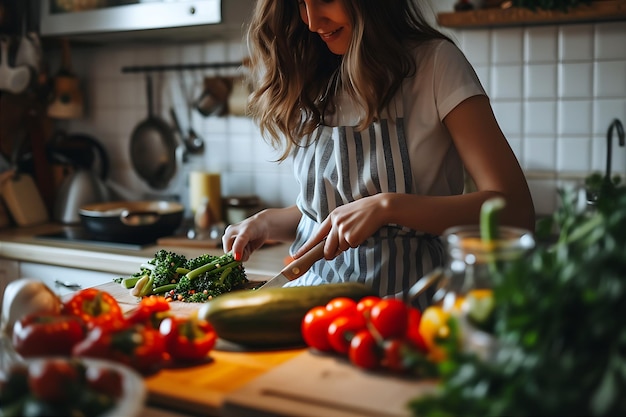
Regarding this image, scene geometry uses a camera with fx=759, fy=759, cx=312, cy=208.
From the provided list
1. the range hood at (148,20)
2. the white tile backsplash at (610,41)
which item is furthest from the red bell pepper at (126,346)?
the white tile backsplash at (610,41)

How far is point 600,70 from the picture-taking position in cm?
229

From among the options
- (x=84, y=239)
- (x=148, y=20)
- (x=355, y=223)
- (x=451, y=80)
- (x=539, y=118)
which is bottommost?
(x=84, y=239)

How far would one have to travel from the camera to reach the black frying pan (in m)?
2.99

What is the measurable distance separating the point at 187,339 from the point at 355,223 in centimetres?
35

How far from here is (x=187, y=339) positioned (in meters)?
1.10

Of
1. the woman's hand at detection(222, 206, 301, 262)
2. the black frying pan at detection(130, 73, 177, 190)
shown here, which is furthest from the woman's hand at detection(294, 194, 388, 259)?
the black frying pan at detection(130, 73, 177, 190)

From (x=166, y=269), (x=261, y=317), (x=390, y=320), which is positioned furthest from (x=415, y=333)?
(x=166, y=269)

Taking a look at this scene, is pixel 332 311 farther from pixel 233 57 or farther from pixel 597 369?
pixel 233 57

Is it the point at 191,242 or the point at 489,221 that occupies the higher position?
the point at 489,221

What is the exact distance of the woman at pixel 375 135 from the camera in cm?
137

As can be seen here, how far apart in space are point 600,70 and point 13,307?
1.82 meters

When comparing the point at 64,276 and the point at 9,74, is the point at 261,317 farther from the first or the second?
the point at 9,74

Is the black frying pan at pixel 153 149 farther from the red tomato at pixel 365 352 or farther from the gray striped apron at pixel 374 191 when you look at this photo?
the red tomato at pixel 365 352

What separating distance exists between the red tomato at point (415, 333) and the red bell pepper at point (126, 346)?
346mm
